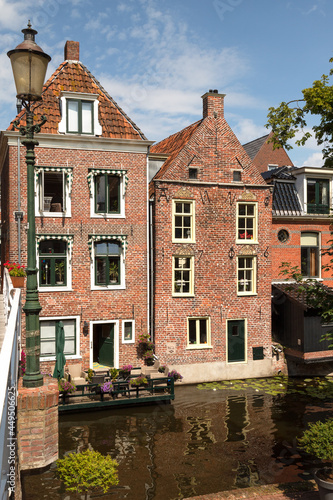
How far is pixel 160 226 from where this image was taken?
21578 mm

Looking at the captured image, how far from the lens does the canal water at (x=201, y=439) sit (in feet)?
38.1

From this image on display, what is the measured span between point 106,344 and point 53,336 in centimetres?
252

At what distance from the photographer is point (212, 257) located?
2244 centimetres

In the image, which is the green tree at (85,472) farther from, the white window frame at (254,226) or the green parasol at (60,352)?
the white window frame at (254,226)

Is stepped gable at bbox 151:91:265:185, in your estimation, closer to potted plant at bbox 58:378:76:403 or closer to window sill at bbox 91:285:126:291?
window sill at bbox 91:285:126:291

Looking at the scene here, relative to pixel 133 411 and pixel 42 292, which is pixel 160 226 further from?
pixel 133 411

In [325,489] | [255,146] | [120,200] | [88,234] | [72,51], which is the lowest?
[325,489]

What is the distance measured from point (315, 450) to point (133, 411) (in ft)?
31.9

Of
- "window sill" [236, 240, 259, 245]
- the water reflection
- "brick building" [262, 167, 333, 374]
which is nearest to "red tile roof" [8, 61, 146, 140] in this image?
"window sill" [236, 240, 259, 245]

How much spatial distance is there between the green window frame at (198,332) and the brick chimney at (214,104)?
10.4 m

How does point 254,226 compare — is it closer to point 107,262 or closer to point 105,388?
point 107,262

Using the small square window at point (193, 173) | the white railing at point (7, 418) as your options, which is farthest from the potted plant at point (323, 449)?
the small square window at point (193, 173)

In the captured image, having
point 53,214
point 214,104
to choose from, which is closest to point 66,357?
point 53,214

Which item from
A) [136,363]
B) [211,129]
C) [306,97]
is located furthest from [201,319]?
[306,97]
